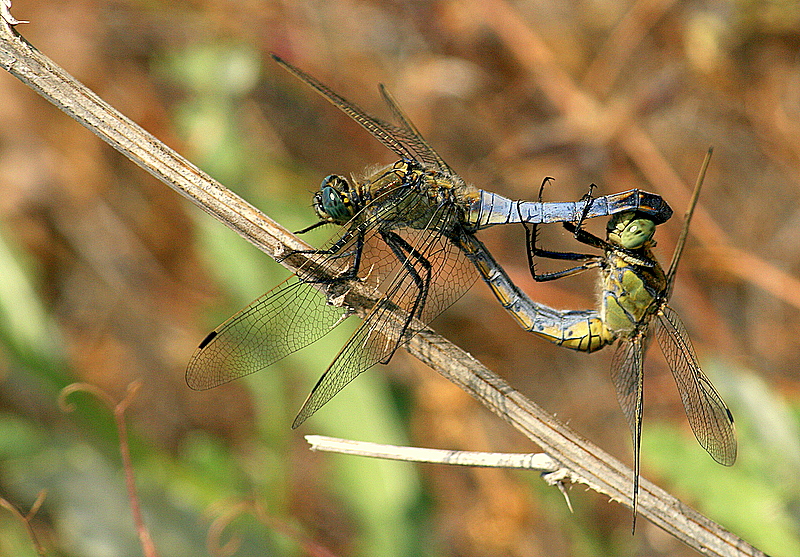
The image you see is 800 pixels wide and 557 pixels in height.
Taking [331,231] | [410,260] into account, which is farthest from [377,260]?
[331,231]

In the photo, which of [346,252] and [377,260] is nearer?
[346,252]

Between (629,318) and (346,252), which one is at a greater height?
(629,318)

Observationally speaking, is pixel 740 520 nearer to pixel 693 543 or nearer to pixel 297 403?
pixel 693 543

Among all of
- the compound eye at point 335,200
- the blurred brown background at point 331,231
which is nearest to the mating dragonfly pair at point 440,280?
the compound eye at point 335,200

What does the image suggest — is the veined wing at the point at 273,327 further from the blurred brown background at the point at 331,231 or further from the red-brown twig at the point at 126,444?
the blurred brown background at the point at 331,231

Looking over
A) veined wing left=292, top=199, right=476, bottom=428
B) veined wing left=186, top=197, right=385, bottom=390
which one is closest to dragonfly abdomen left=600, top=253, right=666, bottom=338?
veined wing left=292, top=199, right=476, bottom=428

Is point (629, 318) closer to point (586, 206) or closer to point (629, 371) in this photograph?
point (629, 371)

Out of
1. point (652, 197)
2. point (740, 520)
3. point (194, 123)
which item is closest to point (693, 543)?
point (652, 197)

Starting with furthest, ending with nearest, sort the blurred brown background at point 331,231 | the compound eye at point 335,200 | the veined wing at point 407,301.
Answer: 1. the blurred brown background at point 331,231
2. the compound eye at point 335,200
3. the veined wing at point 407,301
